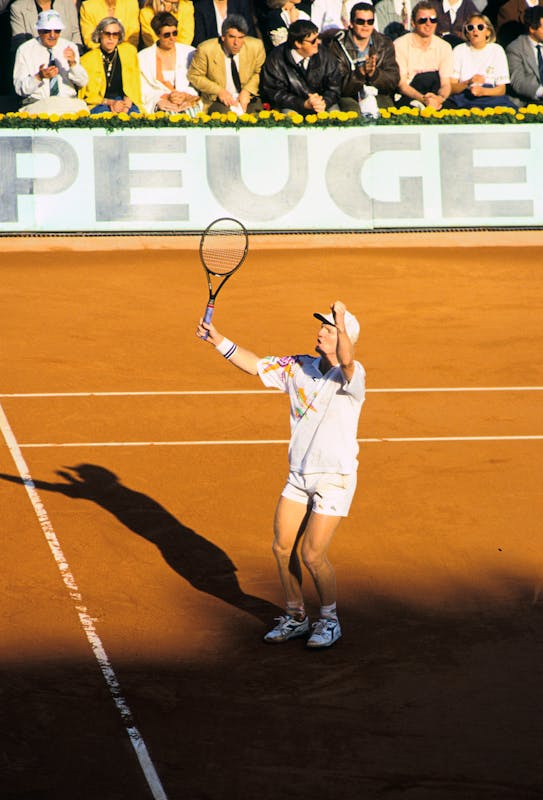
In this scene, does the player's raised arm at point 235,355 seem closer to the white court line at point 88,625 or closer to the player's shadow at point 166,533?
the player's shadow at point 166,533

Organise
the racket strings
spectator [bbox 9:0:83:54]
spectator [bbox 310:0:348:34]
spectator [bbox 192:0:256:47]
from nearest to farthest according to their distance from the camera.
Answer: the racket strings < spectator [bbox 9:0:83:54] < spectator [bbox 192:0:256:47] < spectator [bbox 310:0:348:34]

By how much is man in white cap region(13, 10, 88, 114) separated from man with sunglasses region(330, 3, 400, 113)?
413 cm

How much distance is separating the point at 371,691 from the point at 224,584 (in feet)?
6.68

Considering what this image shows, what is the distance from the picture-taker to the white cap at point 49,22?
21594 mm

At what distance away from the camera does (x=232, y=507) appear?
11664mm

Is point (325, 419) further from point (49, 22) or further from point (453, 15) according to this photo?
point (453, 15)

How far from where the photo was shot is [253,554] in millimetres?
10586

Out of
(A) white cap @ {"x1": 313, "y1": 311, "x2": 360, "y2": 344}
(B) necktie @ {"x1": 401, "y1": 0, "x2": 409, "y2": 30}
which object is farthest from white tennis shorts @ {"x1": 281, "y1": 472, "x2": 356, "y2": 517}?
(B) necktie @ {"x1": 401, "y1": 0, "x2": 409, "y2": 30}

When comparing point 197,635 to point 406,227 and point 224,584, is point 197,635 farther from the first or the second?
point 406,227

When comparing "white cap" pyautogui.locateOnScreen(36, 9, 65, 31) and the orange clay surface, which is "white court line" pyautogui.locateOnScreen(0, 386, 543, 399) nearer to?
the orange clay surface

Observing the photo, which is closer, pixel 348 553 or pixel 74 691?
pixel 74 691

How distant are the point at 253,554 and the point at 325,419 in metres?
2.24

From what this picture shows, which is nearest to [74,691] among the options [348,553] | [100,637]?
[100,637]

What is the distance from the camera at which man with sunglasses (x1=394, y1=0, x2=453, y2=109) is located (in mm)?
23141
